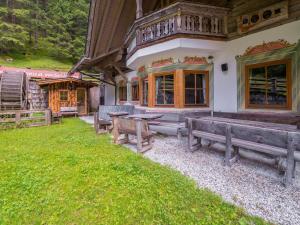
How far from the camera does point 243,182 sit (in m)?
3.05

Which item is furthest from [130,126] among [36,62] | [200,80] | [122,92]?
[36,62]

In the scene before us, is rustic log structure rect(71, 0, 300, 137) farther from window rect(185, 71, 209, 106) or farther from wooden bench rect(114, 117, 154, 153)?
wooden bench rect(114, 117, 154, 153)

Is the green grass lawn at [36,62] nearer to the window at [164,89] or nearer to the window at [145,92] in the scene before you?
the window at [145,92]

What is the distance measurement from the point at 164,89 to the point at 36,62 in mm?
24039

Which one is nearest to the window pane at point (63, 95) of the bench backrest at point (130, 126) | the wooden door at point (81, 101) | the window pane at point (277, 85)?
the wooden door at point (81, 101)

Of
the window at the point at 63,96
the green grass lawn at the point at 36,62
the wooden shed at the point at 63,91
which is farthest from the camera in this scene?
the green grass lawn at the point at 36,62

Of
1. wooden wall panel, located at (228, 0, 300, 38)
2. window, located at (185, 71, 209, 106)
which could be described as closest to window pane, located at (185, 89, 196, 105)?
window, located at (185, 71, 209, 106)

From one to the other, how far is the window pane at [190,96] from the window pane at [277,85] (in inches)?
87.0

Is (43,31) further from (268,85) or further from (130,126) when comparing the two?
(268,85)

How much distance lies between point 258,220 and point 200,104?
476 centimetres

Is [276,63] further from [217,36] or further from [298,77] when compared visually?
[217,36]

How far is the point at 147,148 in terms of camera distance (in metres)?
4.96

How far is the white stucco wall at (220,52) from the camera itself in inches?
219

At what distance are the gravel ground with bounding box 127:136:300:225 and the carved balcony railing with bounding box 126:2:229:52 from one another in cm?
359
